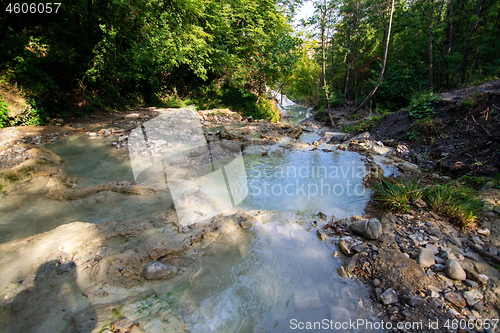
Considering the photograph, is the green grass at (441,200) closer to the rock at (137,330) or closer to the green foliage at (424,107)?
the rock at (137,330)

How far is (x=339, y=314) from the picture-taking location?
7.14ft

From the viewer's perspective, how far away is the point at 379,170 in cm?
568

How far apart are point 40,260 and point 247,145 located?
687 cm

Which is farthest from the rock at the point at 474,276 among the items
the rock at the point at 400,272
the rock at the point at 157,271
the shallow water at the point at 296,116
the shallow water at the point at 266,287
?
the shallow water at the point at 296,116

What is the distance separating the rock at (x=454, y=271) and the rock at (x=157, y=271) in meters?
3.15

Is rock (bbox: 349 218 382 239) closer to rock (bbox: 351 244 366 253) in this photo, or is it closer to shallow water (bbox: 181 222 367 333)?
rock (bbox: 351 244 366 253)

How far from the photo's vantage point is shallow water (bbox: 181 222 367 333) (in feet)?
7.02

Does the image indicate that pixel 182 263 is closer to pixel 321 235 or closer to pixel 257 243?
pixel 257 243

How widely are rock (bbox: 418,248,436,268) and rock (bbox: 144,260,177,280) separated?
2.98 m

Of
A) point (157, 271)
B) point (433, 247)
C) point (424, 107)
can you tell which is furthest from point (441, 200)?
point (424, 107)

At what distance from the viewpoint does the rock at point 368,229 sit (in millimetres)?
3033

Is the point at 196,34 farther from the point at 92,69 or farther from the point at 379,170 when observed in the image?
the point at 379,170

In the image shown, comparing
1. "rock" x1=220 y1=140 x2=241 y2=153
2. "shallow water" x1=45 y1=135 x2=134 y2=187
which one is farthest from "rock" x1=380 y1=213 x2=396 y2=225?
"rock" x1=220 y1=140 x2=241 y2=153

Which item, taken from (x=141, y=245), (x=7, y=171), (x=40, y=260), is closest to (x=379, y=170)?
(x=141, y=245)
